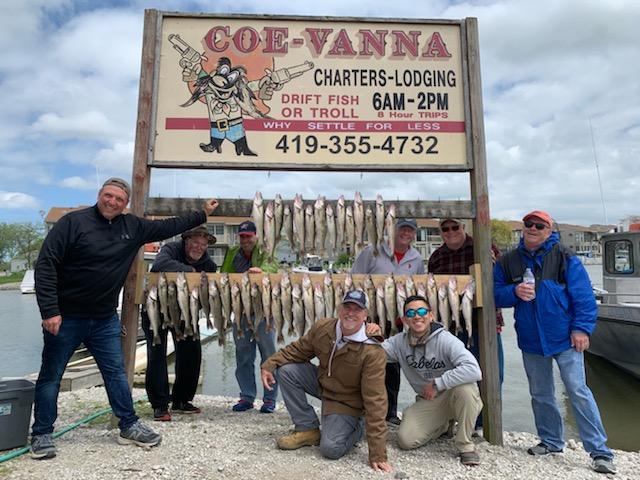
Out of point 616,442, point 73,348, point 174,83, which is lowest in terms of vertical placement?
point 616,442

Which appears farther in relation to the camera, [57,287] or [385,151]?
[385,151]

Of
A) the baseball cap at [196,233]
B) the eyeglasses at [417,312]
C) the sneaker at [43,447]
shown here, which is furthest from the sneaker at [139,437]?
the eyeglasses at [417,312]

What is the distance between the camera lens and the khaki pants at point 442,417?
3.86 m

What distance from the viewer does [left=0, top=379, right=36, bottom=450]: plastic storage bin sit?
12.4 ft

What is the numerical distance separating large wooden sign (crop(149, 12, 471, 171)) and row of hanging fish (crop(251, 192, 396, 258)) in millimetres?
420

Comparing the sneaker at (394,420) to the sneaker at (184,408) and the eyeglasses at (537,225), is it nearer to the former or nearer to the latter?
the sneaker at (184,408)

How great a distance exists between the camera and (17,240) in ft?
263

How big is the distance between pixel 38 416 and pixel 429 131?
13.5ft

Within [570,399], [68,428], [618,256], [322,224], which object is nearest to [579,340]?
[570,399]

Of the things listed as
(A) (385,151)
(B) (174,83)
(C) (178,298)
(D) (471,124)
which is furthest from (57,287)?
(D) (471,124)

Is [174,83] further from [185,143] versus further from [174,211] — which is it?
[174,211]

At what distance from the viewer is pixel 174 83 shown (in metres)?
4.64

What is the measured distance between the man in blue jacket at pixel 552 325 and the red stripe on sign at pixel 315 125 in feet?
4.43

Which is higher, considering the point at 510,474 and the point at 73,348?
the point at 73,348
